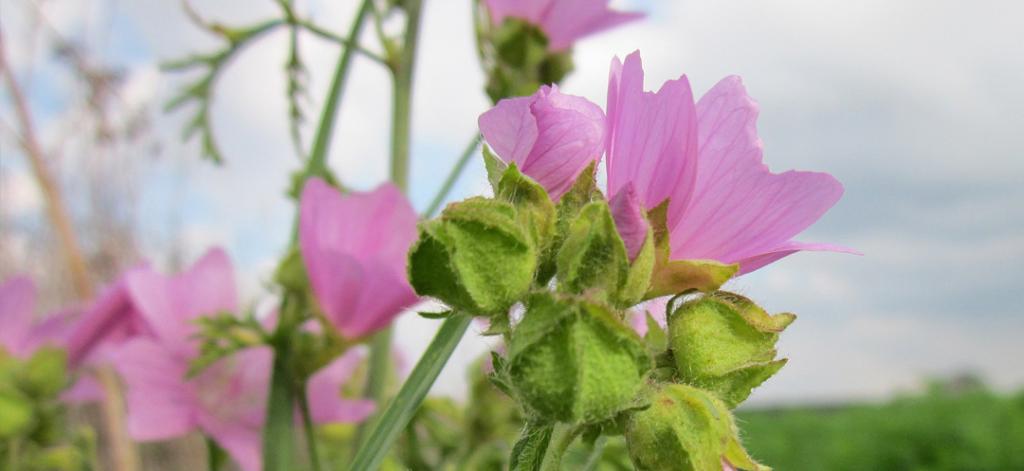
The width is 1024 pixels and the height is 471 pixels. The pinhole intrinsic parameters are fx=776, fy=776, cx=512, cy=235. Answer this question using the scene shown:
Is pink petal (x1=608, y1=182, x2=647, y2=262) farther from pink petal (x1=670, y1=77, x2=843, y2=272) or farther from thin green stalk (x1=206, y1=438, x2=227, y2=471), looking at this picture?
thin green stalk (x1=206, y1=438, x2=227, y2=471)

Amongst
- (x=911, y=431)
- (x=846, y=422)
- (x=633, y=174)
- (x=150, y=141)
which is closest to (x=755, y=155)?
(x=633, y=174)

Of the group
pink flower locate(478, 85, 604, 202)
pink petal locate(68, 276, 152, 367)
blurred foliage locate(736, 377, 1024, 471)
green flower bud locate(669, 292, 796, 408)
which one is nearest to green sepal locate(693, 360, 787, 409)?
green flower bud locate(669, 292, 796, 408)

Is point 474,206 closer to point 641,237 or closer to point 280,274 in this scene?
point 641,237

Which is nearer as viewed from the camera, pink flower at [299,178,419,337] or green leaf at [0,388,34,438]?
pink flower at [299,178,419,337]

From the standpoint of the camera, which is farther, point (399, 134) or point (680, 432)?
point (399, 134)

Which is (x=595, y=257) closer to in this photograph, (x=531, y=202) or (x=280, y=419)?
(x=531, y=202)

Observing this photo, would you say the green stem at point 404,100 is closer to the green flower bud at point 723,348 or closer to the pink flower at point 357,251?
the pink flower at point 357,251

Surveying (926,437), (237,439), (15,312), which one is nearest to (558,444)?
(237,439)
